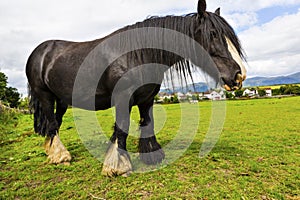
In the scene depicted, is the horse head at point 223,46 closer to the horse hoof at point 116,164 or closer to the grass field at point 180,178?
the grass field at point 180,178

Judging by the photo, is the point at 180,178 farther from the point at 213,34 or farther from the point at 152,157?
the point at 213,34

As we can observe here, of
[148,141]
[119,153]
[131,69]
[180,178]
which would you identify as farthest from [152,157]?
[131,69]

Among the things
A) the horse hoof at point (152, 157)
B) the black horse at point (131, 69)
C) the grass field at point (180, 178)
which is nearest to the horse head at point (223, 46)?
the black horse at point (131, 69)

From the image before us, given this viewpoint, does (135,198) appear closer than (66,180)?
Yes

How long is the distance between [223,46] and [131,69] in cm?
133

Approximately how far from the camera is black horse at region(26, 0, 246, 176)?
308 cm

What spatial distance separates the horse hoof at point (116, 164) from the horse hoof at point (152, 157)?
0.48m

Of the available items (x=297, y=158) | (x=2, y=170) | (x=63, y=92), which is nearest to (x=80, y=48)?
(x=63, y=92)

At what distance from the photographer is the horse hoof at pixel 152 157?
12.8ft

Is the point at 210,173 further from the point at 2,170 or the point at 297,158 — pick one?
the point at 2,170

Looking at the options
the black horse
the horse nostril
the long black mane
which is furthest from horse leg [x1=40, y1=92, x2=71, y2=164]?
the horse nostril

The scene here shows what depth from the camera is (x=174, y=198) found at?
263 centimetres

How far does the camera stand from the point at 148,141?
411cm

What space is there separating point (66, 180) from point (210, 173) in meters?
2.19
